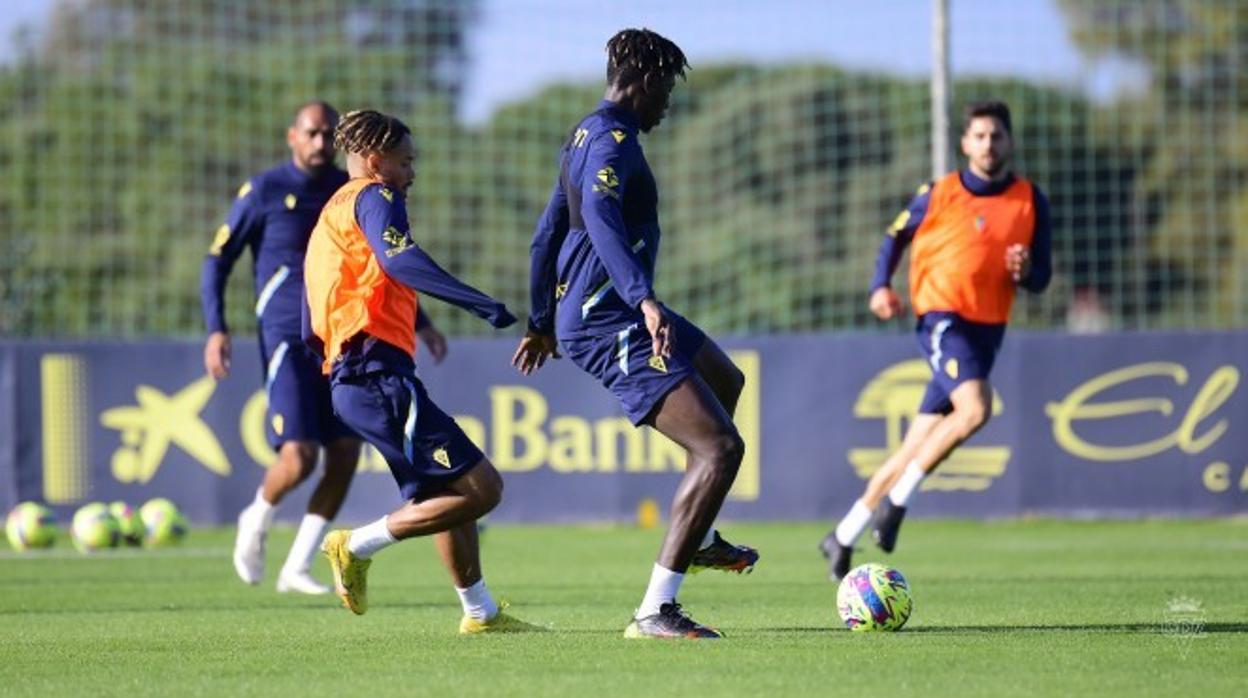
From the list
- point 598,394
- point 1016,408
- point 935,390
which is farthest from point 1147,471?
point 935,390

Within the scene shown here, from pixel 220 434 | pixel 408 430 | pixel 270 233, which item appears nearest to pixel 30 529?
pixel 220 434

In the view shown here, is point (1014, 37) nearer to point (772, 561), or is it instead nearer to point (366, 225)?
point (772, 561)

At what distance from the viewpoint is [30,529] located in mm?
15102

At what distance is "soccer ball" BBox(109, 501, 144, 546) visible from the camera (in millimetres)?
15102

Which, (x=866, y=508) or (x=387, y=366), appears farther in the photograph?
(x=866, y=508)

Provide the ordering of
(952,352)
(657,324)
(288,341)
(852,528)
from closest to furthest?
(657,324), (852,528), (288,341), (952,352)

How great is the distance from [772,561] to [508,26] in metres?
8.72

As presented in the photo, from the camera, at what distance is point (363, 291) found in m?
8.55

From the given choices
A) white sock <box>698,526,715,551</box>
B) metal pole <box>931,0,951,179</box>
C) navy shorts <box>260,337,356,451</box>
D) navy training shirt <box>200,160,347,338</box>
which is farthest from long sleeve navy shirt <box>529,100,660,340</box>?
metal pole <box>931,0,951,179</box>

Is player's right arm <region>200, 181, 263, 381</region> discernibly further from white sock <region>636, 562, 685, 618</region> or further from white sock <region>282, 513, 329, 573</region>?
white sock <region>636, 562, 685, 618</region>

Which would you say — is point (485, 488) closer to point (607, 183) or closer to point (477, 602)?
point (477, 602)

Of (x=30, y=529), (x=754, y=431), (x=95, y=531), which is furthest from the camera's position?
(x=754, y=431)

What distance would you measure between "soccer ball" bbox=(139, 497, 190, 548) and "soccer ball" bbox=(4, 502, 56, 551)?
65 cm

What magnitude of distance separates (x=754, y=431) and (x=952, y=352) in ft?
18.5
